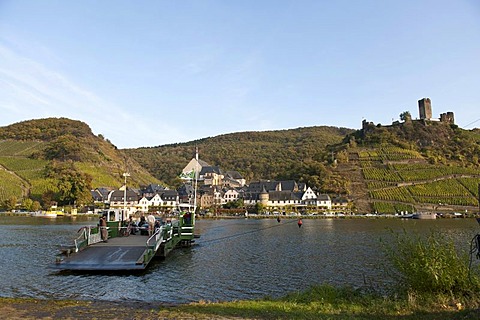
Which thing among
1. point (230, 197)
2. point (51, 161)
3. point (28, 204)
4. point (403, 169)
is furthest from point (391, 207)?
point (51, 161)

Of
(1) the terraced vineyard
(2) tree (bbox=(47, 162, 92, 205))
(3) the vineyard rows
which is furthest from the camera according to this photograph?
(2) tree (bbox=(47, 162, 92, 205))

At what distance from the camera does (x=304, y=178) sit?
433ft

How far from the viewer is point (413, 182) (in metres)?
114

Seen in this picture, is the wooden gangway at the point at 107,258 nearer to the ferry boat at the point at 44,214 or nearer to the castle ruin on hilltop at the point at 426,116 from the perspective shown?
the ferry boat at the point at 44,214

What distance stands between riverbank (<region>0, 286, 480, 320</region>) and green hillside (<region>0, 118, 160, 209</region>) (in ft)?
347

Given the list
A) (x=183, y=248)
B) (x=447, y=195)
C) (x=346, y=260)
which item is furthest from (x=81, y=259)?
(x=447, y=195)

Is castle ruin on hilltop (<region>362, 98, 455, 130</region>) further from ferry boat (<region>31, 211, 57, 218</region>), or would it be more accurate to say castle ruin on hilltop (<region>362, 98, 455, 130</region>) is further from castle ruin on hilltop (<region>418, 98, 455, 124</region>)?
ferry boat (<region>31, 211, 57, 218</region>)

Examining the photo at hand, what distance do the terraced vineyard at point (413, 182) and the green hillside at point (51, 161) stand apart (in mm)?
89036

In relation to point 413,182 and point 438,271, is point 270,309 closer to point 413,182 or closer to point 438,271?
point 438,271

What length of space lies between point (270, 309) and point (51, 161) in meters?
143

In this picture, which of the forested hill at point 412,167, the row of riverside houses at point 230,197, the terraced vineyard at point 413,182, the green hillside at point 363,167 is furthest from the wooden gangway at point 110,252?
the forested hill at point 412,167

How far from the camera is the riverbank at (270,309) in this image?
10.6 metres

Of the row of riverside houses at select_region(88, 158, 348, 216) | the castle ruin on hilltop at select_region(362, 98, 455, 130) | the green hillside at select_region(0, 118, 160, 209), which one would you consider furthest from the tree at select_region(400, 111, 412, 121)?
the green hillside at select_region(0, 118, 160, 209)

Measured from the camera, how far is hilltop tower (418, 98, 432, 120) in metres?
166
